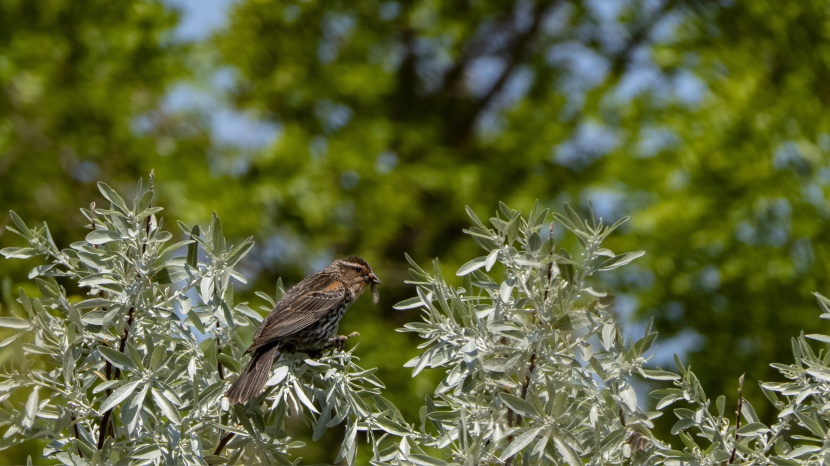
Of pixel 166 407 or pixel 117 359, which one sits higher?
pixel 117 359

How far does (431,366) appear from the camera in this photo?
329 centimetres

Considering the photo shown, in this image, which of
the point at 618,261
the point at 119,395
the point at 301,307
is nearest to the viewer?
the point at 119,395

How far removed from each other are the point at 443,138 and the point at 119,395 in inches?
377

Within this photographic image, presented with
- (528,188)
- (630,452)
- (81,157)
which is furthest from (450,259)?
(630,452)

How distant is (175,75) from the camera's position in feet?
37.4

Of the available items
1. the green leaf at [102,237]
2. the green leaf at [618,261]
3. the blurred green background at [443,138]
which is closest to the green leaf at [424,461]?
the green leaf at [618,261]

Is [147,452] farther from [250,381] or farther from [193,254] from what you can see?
[193,254]

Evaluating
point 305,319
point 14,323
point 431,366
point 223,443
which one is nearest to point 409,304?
point 431,366

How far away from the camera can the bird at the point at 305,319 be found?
348cm

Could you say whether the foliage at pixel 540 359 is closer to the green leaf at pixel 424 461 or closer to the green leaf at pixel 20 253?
the green leaf at pixel 424 461

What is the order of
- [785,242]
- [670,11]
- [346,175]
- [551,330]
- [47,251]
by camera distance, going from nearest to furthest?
[551,330]
[47,251]
[785,242]
[346,175]
[670,11]

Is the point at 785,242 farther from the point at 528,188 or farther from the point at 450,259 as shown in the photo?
the point at 450,259

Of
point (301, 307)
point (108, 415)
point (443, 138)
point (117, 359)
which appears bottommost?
point (443, 138)

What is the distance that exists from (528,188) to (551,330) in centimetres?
800
